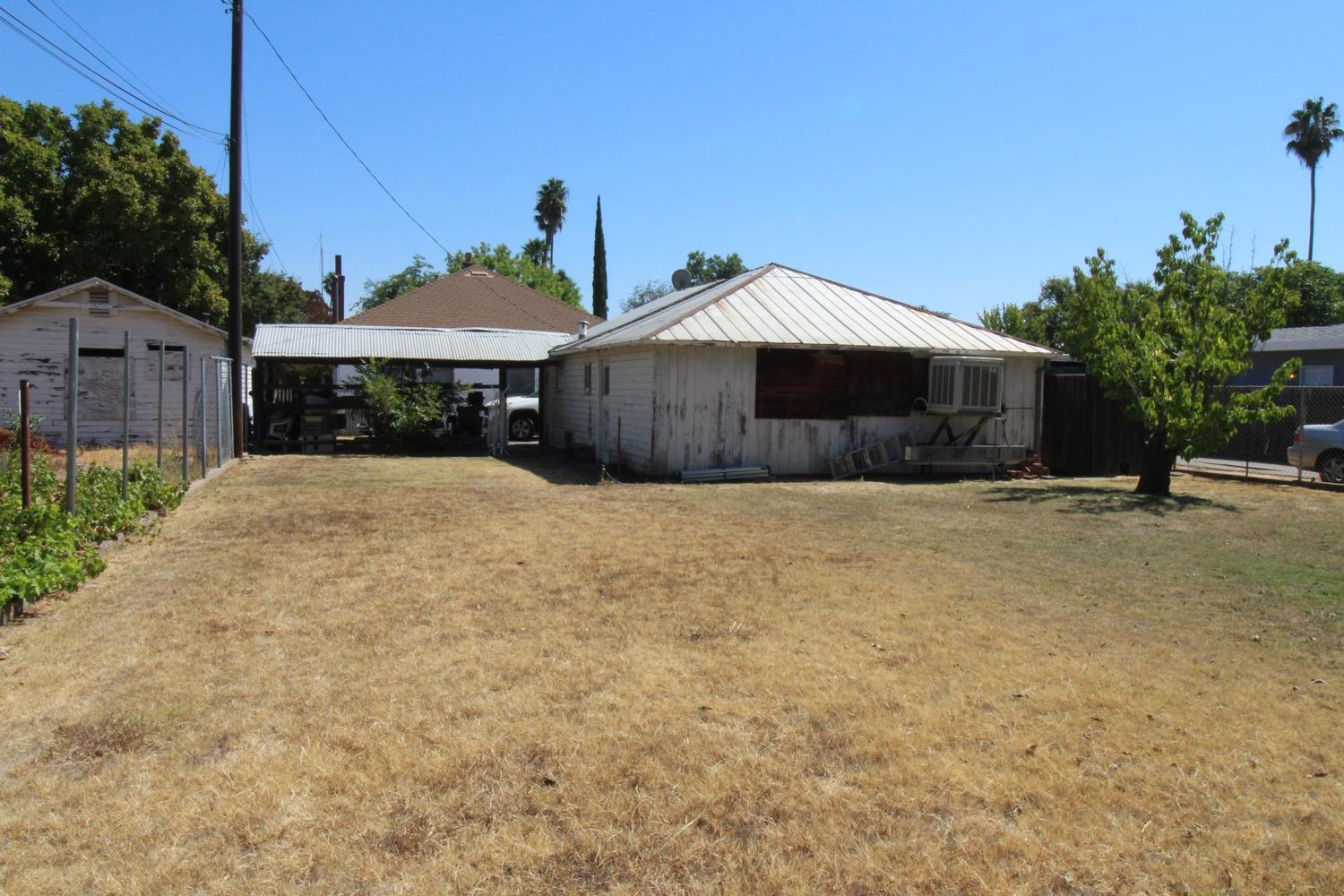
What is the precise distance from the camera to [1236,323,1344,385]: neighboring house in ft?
82.0

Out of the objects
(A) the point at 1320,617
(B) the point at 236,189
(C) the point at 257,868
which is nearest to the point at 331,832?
(C) the point at 257,868

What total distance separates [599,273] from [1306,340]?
33292 millimetres

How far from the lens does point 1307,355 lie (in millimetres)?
25844

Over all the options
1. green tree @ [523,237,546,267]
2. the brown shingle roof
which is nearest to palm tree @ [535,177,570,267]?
green tree @ [523,237,546,267]

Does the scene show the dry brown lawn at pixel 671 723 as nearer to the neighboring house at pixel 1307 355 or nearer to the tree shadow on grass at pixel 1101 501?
the tree shadow on grass at pixel 1101 501

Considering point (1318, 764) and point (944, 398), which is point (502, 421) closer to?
point (944, 398)

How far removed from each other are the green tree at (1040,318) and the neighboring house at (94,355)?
25448 mm

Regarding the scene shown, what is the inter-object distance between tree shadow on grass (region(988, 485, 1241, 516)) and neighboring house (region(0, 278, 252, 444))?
54.2 ft

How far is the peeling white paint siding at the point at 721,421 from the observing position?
14836 mm

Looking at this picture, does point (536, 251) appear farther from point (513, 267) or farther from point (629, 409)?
point (629, 409)

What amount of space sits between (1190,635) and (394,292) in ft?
218

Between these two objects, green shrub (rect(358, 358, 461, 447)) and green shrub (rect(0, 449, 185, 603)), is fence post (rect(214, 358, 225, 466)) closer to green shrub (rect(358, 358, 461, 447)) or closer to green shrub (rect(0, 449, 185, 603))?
green shrub (rect(0, 449, 185, 603))

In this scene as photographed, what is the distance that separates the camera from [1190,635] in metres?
5.87

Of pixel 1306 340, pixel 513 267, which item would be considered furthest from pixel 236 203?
pixel 513 267
